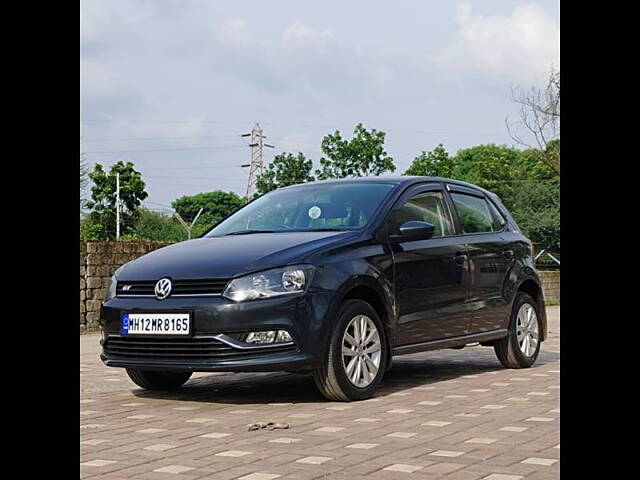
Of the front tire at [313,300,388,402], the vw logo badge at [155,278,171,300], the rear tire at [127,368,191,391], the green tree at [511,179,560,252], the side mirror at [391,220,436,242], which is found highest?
the green tree at [511,179,560,252]

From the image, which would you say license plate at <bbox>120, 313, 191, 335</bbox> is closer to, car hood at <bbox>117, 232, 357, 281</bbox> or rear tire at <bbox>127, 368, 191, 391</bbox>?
car hood at <bbox>117, 232, 357, 281</bbox>

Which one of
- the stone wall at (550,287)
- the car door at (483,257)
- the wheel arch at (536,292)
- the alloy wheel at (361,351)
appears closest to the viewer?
the alloy wheel at (361,351)

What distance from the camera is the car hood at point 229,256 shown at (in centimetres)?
Result: 680

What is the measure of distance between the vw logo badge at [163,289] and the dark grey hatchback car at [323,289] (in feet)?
0.04

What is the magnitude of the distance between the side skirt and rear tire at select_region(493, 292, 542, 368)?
0.18m

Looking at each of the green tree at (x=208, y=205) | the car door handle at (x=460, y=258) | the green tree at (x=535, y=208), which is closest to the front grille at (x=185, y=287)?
the car door handle at (x=460, y=258)

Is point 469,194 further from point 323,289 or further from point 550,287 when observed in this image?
point 550,287

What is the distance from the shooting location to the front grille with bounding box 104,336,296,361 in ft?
21.8

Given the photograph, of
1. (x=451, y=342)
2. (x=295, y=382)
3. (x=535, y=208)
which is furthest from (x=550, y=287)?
(x=535, y=208)

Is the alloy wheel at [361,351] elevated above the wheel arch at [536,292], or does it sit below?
below

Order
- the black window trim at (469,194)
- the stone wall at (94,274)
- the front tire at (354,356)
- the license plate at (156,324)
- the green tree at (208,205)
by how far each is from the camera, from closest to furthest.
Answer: the license plate at (156,324), the front tire at (354,356), the black window trim at (469,194), the stone wall at (94,274), the green tree at (208,205)

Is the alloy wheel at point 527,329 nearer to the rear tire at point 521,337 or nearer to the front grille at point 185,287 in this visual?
the rear tire at point 521,337

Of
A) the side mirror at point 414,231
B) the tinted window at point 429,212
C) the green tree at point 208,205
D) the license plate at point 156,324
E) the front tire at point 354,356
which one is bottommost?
the front tire at point 354,356

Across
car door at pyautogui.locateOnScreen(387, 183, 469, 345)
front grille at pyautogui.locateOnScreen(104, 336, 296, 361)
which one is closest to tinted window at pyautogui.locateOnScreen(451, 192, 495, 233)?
car door at pyautogui.locateOnScreen(387, 183, 469, 345)
